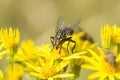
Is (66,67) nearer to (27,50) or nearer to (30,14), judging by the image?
(27,50)

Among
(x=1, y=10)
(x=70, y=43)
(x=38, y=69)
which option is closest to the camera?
(x=38, y=69)

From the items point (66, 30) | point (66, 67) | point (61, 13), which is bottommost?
point (66, 67)

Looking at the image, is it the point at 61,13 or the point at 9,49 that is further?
the point at 61,13

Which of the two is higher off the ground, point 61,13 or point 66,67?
point 61,13

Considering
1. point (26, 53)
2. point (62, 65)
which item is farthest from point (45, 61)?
point (26, 53)

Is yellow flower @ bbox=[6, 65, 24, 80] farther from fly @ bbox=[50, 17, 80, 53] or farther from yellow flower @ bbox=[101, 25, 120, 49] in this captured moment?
yellow flower @ bbox=[101, 25, 120, 49]

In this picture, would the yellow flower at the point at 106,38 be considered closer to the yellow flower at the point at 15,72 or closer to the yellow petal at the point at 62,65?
the yellow petal at the point at 62,65

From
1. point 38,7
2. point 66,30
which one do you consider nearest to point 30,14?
point 38,7
